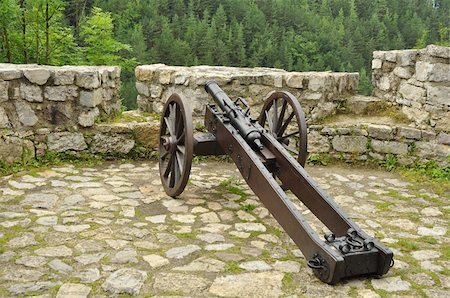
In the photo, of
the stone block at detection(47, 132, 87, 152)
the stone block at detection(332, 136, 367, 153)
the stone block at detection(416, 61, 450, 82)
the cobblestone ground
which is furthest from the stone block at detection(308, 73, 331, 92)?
the stone block at detection(47, 132, 87, 152)

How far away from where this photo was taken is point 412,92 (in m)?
5.38

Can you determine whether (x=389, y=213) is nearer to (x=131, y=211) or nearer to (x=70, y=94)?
(x=131, y=211)

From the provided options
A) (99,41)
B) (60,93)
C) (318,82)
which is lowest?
(60,93)

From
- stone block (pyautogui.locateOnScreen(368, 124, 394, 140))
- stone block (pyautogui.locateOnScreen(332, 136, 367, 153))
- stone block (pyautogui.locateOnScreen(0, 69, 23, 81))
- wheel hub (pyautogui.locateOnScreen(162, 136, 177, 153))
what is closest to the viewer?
wheel hub (pyautogui.locateOnScreen(162, 136, 177, 153))

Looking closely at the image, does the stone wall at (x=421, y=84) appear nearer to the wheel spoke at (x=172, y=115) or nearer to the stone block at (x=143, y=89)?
the wheel spoke at (x=172, y=115)

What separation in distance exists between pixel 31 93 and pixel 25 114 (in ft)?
0.69

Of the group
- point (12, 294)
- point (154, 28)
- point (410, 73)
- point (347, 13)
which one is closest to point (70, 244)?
point (12, 294)

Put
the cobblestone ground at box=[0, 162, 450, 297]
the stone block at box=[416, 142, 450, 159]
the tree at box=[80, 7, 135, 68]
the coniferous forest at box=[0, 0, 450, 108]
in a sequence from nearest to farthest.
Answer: the cobblestone ground at box=[0, 162, 450, 297] < the stone block at box=[416, 142, 450, 159] < the tree at box=[80, 7, 135, 68] < the coniferous forest at box=[0, 0, 450, 108]

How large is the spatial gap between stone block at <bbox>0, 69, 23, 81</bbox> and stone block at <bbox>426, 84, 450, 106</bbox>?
3941 millimetres

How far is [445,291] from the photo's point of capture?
2773 millimetres

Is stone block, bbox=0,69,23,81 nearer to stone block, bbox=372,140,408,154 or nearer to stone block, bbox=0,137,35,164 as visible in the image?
stone block, bbox=0,137,35,164

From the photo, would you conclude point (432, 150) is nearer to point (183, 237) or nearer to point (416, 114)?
point (416, 114)

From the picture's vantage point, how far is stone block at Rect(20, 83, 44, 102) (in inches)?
194

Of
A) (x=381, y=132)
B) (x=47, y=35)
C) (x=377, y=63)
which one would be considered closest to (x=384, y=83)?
(x=377, y=63)
